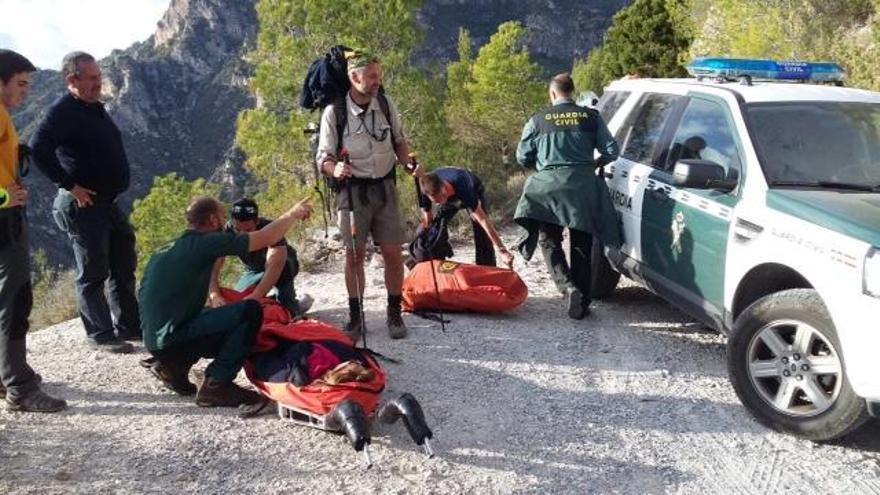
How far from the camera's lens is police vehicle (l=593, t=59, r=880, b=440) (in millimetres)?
3451

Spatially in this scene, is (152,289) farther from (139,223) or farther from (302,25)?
(139,223)

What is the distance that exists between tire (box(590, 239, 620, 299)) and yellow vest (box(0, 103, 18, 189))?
433cm

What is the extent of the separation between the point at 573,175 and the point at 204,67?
5269 inches

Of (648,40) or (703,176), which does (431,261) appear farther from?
(648,40)

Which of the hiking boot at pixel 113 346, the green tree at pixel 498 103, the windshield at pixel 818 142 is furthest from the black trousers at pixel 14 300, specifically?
the green tree at pixel 498 103

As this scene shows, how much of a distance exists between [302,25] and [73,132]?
66.0ft

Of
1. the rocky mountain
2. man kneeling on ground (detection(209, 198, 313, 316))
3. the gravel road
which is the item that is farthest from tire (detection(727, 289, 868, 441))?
the rocky mountain

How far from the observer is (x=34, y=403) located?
4215 millimetres

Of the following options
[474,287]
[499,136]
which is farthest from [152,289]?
[499,136]

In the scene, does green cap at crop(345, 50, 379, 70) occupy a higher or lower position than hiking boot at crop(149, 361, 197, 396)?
higher

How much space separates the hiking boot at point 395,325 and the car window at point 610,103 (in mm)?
2562

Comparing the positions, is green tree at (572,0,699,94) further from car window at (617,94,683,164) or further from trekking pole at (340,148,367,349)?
trekking pole at (340,148,367,349)

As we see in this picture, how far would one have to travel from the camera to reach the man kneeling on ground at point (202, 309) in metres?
4.03

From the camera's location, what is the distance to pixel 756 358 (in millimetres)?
3957
